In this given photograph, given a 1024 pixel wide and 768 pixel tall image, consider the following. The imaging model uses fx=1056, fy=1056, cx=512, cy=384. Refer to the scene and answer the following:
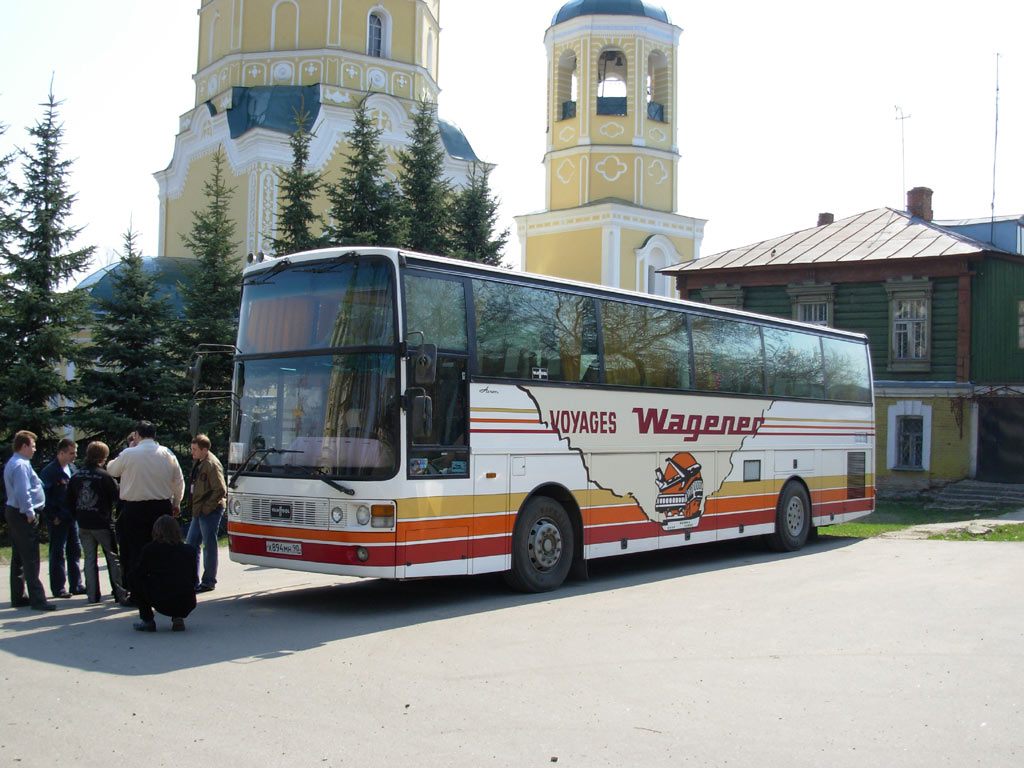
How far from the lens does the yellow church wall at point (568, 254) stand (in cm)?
4628

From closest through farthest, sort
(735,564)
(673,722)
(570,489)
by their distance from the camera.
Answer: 1. (673,722)
2. (570,489)
3. (735,564)

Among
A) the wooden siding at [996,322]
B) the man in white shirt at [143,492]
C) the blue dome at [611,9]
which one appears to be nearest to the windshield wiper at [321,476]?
the man in white shirt at [143,492]

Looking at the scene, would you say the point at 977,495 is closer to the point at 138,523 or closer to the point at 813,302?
the point at 813,302

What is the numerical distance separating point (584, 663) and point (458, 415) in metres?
3.41

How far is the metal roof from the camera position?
29.4 meters

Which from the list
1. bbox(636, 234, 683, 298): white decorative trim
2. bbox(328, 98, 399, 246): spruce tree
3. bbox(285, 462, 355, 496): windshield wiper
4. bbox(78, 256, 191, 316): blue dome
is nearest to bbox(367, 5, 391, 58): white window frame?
bbox(78, 256, 191, 316): blue dome

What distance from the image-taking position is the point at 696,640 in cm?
886

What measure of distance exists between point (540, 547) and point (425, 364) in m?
2.99

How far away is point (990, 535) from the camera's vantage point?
18.9m

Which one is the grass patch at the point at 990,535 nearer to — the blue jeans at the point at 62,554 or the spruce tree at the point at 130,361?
the blue jeans at the point at 62,554

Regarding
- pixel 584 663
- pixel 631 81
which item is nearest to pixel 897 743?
pixel 584 663

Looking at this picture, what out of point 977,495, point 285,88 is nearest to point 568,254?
point 285,88

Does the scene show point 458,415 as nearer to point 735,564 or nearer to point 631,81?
point 735,564

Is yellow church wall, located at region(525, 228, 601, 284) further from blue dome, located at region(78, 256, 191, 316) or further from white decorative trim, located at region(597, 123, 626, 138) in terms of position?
blue dome, located at region(78, 256, 191, 316)
